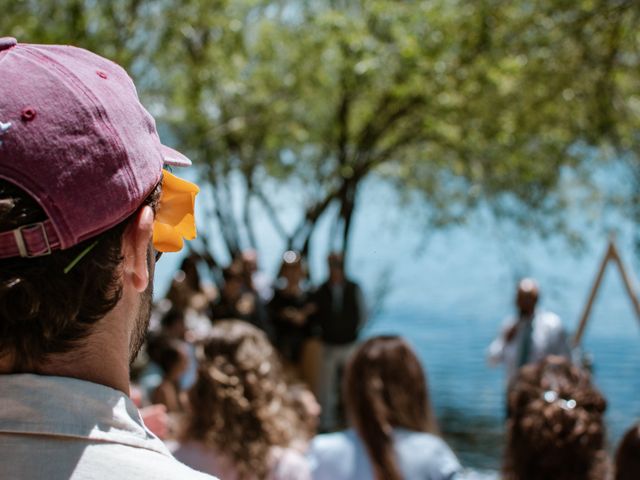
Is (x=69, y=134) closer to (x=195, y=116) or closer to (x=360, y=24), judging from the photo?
(x=360, y=24)

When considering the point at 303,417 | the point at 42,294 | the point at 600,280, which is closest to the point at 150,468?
the point at 42,294

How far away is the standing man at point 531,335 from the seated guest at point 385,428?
375cm

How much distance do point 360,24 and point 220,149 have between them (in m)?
2.96

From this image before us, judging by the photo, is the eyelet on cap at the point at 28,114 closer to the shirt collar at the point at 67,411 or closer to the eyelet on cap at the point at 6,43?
the eyelet on cap at the point at 6,43

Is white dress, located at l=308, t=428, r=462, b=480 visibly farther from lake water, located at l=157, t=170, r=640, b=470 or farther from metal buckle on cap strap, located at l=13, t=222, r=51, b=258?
lake water, located at l=157, t=170, r=640, b=470

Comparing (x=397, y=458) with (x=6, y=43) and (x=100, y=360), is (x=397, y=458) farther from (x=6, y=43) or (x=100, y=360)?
(x=6, y=43)

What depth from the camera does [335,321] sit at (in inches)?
336

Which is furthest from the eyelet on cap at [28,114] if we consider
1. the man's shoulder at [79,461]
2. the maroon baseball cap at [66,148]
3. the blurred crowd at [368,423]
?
the blurred crowd at [368,423]

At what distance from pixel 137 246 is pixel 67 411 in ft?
0.68

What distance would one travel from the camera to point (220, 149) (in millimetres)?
10875

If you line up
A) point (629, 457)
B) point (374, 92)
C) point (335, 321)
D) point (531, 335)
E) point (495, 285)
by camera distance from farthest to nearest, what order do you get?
point (495, 285) → point (374, 92) → point (335, 321) → point (531, 335) → point (629, 457)

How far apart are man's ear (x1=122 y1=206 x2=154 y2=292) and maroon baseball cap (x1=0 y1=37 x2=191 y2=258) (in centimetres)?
2

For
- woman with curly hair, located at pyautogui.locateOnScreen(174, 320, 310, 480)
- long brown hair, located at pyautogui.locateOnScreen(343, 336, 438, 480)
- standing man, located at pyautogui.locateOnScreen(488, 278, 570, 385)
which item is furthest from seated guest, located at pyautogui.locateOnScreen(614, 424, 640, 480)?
standing man, located at pyautogui.locateOnScreen(488, 278, 570, 385)

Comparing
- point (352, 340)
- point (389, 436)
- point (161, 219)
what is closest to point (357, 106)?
point (352, 340)
